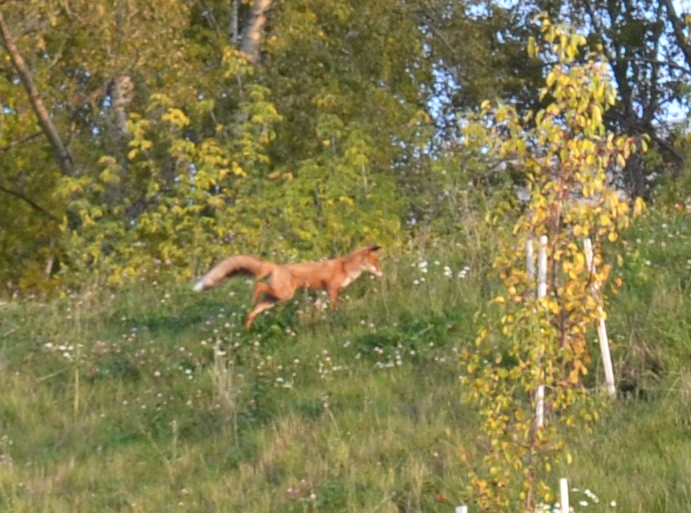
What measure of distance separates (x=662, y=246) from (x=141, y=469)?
5.05 meters

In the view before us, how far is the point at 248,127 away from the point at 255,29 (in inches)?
162

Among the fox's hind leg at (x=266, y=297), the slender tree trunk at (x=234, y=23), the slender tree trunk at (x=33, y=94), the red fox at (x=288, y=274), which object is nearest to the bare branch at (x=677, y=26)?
the slender tree trunk at (x=234, y=23)

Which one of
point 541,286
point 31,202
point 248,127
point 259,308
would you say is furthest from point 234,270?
point 31,202

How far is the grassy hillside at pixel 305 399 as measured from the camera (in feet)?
21.0

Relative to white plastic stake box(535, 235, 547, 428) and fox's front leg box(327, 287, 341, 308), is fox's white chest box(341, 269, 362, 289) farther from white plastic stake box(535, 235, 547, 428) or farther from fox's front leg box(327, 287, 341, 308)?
white plastic stake box(535, 235, 547, 428)

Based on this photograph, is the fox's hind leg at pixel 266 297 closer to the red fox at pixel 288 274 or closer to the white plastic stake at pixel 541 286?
→ the red fox at pixel 288 274

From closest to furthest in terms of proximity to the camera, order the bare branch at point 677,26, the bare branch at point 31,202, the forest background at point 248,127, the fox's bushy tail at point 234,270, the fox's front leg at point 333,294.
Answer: the fox's bushy tail at point 234,270
the fox's front leg at point 333,294
the forest background at point 248,127
the bare branch at point 31,202
the bare branch at point 677,26

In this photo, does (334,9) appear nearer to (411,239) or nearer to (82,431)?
(411,239)

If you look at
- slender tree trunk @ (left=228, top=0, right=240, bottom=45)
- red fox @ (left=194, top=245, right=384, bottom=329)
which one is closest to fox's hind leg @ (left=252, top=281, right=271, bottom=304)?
red fox @ (left=194, top=245, right=384, bottom=329)

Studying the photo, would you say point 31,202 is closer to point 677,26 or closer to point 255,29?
point 255,29

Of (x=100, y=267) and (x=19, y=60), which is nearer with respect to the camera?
(x=100, y=267)

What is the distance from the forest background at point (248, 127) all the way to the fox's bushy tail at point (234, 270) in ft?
8.05

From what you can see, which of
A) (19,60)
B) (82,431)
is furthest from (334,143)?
(82,431)

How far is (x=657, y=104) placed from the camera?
24.5 meters
